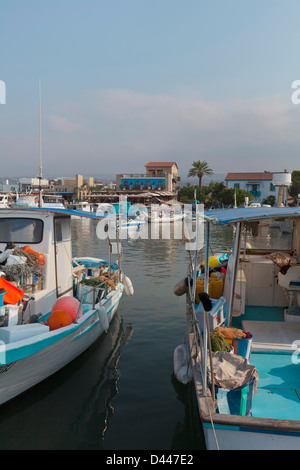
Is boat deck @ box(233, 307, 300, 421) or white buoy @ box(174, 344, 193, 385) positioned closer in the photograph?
boat deck @ box(233, 307, 300, 421)

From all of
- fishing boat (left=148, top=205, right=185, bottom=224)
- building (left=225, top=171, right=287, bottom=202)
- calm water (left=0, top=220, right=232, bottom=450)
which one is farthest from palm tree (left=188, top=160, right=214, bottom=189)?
calm water (left=0, top=220, right=232, bottom=450)

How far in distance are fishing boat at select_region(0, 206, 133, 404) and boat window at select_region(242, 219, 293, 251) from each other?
4.08 m

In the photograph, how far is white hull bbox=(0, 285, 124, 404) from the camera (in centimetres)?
634

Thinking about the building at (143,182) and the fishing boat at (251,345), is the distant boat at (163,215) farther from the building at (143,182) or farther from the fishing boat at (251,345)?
the fishing boat at (251,345)

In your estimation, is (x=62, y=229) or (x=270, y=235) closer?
(x=62, y=229)

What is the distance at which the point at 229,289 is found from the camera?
768 centimetres

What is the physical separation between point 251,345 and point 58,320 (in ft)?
12.5

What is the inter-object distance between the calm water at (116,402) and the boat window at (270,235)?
138 inches

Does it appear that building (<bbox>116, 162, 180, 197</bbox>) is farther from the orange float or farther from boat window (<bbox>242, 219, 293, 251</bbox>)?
the orange float

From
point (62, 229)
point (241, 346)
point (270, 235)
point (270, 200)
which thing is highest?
point (270, 200)

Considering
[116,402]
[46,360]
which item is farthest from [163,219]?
[46,360]

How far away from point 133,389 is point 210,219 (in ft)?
13.8

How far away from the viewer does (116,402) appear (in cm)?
747

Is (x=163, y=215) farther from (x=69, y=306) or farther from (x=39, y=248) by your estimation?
(x=69, y=306)
